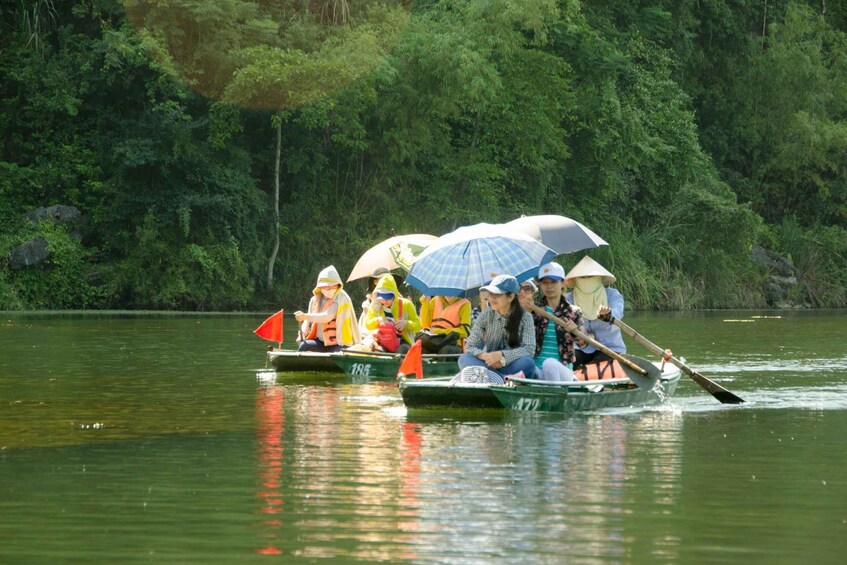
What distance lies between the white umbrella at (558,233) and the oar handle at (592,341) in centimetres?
230

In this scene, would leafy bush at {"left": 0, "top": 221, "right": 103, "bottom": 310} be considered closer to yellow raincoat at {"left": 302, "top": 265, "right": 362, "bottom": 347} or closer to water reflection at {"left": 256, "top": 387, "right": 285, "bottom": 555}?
yellow raincoat at {"left": 302, "top": 265, "right": 362, "bottom": 347}

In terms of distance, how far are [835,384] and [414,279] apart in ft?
17.4

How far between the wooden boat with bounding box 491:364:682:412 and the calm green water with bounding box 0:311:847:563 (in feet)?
0.48

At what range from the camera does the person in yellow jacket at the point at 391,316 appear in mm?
18547

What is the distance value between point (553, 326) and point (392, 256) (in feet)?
19.5

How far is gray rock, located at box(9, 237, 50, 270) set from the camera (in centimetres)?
3641

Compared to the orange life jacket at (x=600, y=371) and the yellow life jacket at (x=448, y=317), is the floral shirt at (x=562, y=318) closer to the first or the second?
the orange life jacket at (x=600, y=371)

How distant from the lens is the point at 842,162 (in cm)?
5319

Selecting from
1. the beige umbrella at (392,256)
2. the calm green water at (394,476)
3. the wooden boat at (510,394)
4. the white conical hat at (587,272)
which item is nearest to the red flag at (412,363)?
the wooden boat at (510,394)

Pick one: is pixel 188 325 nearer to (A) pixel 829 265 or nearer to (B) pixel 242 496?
(B) pixel 242 496

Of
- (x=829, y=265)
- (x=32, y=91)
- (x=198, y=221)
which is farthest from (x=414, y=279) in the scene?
(x=829, y=265)

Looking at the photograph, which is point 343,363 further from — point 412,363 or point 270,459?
point 270,459

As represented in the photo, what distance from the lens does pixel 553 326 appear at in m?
14.2

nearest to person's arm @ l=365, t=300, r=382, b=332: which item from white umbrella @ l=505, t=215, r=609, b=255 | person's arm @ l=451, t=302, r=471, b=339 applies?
person's arm @ l=451, t=302, r=471, b=339
